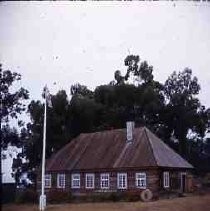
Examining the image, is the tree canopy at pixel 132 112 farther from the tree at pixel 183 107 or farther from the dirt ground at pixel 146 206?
the dirt ground at pixel 146 206

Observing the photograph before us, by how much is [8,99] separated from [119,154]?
138 inches

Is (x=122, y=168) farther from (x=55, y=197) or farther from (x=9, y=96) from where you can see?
(x=9, y=96)

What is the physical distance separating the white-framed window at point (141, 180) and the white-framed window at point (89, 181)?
77 cm

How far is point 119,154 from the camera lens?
800 centimetres

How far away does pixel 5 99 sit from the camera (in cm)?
476

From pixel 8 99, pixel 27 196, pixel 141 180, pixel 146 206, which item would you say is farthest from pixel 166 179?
pixel 8 99

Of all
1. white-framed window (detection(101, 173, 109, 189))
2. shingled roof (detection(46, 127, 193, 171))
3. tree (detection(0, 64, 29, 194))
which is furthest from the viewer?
white-framed window (detection(101, 173, 109, 189))

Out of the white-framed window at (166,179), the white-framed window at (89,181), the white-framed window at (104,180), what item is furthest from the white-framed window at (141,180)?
the white-framed window at (89,181)

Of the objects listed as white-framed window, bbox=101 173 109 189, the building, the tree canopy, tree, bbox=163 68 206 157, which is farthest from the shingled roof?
tree, bbox=163 68 206 157

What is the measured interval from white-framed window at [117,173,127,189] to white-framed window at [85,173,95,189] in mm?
423

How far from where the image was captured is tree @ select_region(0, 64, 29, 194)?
4.60 metres

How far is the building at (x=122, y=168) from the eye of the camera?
23.9ft

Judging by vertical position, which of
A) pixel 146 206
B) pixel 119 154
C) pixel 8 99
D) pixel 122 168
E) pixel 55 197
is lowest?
pixel 146 206

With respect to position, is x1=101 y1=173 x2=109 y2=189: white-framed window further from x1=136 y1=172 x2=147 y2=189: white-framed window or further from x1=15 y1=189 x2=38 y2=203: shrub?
x1=15 y1=189 x2=38 y2=203: shrub
